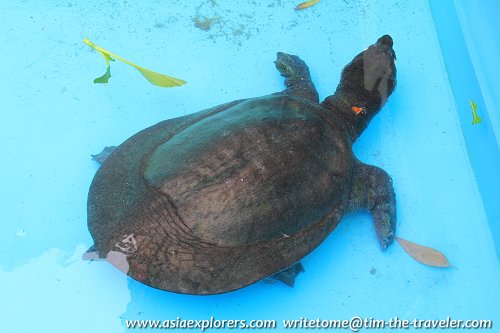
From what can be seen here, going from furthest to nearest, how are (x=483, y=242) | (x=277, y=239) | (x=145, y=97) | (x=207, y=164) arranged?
1. (x=145, y=97)
2. (x=483, y=242)
3. (x=277, y=239)
4. (x=207, y=164)

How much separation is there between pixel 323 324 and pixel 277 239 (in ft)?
Result: 3.19

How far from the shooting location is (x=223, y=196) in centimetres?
304

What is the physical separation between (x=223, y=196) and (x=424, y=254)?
206cm

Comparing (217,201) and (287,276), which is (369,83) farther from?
(217,201)

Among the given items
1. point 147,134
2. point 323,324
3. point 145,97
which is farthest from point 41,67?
point 323,324

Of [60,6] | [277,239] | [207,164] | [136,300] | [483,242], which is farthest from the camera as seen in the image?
[60,6]

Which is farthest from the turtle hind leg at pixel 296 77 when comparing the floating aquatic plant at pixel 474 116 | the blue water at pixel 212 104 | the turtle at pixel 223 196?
the floating aquatic plant at pixel 474 116

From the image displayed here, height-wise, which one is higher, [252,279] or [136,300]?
[252,279]

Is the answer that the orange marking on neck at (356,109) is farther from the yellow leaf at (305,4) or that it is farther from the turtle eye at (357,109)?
the yellow leaf at (305,4)

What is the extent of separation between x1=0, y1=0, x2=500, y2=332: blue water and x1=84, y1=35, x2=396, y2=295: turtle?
0.56 metres

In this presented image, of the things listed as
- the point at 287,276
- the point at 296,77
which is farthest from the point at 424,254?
the point at 296,77

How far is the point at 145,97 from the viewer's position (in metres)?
4.46

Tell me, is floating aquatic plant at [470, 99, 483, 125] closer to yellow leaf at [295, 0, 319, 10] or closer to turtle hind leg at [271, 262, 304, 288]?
yellow leaf at [295, 0, 319, 10]

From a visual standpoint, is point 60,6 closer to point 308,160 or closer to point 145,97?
point 145,97
